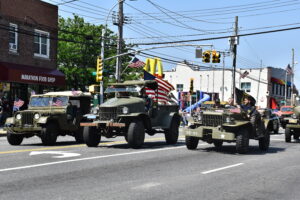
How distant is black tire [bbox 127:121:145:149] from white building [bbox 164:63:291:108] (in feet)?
185

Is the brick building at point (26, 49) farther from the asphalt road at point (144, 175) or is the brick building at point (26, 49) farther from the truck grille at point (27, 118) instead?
the asphalt road at point (144, 175)

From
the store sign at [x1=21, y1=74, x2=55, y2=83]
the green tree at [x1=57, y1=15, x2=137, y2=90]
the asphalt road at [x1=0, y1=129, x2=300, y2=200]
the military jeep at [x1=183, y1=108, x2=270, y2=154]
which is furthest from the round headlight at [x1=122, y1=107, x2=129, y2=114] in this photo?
the green tree at [x1=57, y1=15, x2=137, y2=90]

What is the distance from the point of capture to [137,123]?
14.5 meters

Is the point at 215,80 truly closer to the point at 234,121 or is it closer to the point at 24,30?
Answer: the point at 24,30

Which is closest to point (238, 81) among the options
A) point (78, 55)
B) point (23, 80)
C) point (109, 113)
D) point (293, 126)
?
point (78, 55)

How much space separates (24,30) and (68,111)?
611 inches

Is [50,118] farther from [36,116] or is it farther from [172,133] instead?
[172,133]

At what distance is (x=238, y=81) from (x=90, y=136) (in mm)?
61973

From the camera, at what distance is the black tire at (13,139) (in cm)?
1546

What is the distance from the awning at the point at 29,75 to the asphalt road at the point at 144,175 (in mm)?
14759

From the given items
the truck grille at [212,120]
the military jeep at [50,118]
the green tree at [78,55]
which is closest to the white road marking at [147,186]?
the truck grille at [212,120]

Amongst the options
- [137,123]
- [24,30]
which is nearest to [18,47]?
[24,30]

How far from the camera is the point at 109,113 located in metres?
14.8

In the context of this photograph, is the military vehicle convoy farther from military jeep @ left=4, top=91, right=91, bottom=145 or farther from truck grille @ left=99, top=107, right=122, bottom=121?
military jeep @ left=4, top=91, right=91, bottom=145
